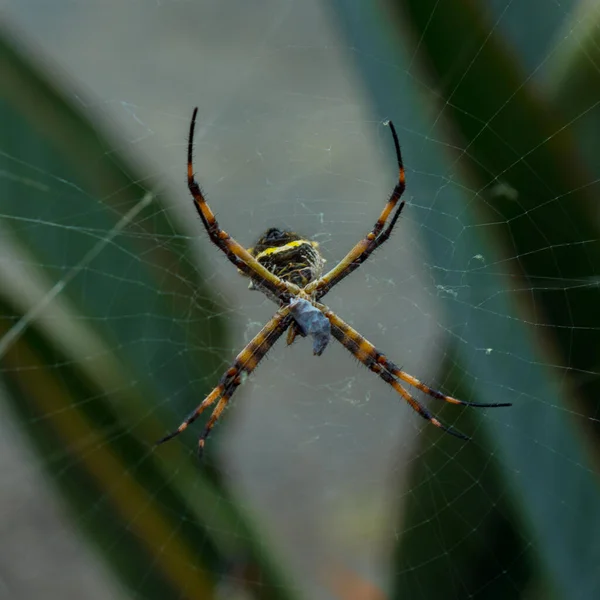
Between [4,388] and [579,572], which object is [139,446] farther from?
[579,572]

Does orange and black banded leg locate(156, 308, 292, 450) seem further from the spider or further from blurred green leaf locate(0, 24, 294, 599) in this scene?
blurred green leaf locate(0, 24, 294, 599)

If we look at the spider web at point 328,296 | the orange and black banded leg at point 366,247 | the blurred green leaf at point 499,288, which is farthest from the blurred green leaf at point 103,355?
the blurred green leaf at point 499,288

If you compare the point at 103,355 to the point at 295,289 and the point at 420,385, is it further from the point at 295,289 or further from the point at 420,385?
the point at 420,385

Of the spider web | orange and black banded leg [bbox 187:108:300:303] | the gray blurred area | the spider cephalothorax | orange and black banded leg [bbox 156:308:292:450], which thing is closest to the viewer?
the spider web

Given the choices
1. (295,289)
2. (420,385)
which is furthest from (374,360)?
(295,289)

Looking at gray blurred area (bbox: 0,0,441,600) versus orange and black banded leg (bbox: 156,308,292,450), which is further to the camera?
gray blurred area (bbox: 0,0,441,600)

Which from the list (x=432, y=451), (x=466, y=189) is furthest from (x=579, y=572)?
(x=466, y=189)

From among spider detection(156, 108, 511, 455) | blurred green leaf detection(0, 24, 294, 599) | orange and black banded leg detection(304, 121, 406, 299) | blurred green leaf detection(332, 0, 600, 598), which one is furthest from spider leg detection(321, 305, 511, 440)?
blurred green leaf detection(0, 24, 294, 599)
